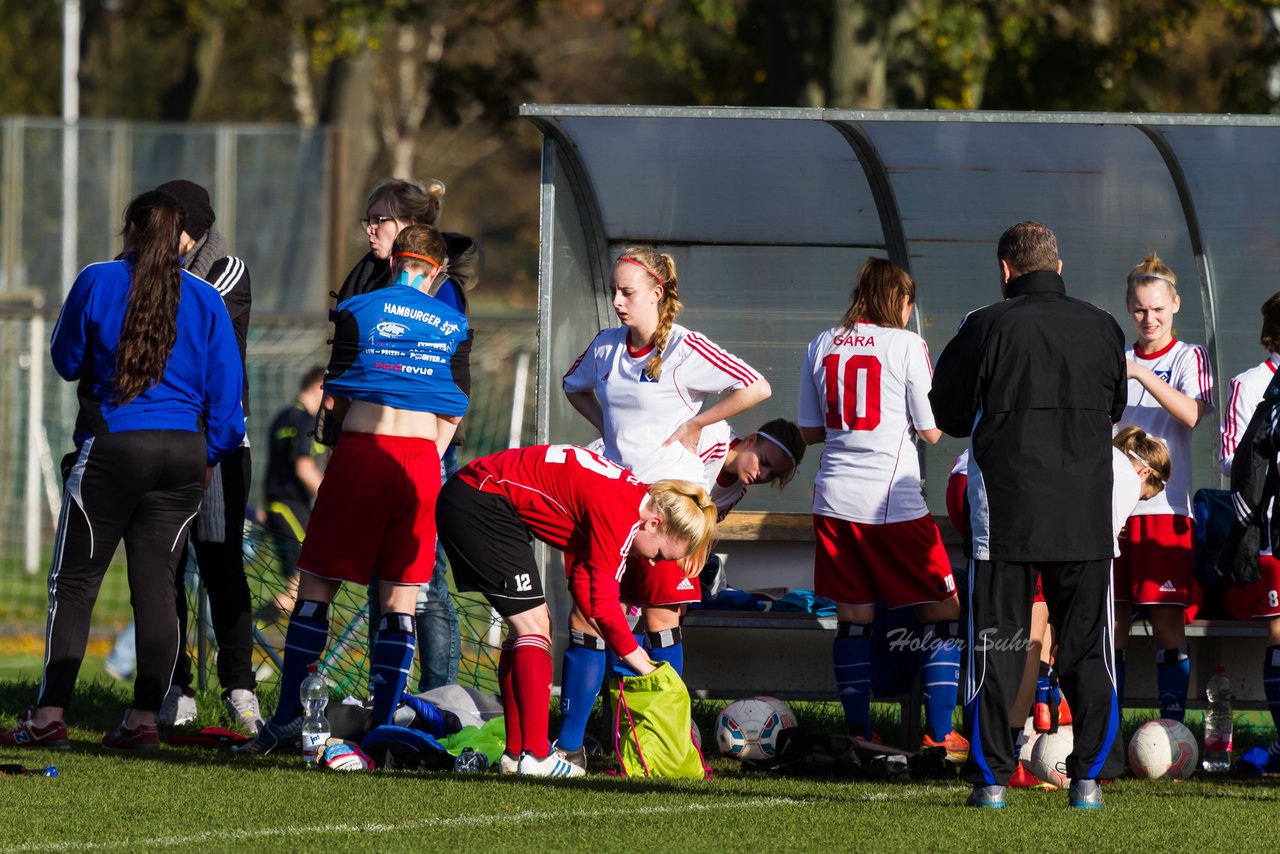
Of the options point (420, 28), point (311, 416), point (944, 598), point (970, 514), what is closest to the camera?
point (970, 514)

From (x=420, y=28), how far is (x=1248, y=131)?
37.3m

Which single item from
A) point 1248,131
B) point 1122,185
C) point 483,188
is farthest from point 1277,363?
point 483,188

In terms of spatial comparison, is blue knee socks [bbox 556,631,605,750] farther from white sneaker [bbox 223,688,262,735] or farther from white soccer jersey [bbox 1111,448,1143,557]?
white soccer jersey [bbox 1111,448,1143,557]

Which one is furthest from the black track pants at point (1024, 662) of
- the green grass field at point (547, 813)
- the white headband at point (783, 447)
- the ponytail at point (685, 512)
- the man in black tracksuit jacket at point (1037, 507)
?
the white headband at point (783, 447)

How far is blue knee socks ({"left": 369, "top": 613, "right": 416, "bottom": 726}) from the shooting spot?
20.9 feet

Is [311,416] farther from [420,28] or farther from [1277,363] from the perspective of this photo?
[420,28]

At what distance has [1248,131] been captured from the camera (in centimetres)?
778

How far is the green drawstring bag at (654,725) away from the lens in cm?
619

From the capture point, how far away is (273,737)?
6.47 metres

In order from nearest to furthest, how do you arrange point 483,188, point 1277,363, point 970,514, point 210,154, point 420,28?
point 970,514 < point 1277,363 < point 210,154 < point 420,28 < point 483,188

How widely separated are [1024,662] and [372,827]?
6.74 feet

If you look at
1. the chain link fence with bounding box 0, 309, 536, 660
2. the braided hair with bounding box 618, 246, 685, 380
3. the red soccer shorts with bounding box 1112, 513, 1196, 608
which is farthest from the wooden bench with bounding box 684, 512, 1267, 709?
the chain link fence with bounding box 0, 309, 536, 660

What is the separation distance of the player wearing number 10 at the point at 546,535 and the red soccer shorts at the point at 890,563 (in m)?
0.85

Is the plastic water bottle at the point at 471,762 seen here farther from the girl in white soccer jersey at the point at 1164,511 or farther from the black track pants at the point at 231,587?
the girl in white soccer jersey at the point at 1164,511
